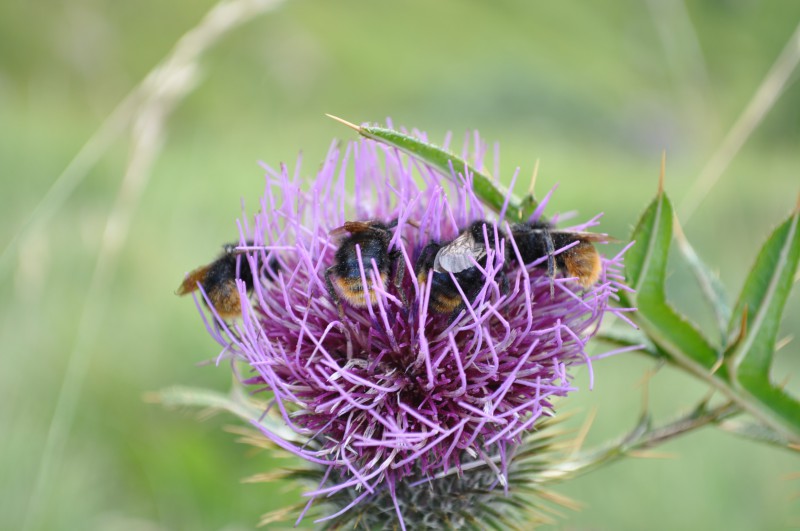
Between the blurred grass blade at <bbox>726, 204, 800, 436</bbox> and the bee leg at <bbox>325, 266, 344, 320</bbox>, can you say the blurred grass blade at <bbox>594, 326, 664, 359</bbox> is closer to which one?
the blurred grass blade at <bbox>726, 204, 800, 436</bbox>

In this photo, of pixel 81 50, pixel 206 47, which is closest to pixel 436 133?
pixel 81 50

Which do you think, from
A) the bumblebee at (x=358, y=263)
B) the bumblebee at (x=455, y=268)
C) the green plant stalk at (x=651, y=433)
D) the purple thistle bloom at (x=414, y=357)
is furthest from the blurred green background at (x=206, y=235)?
the bumblebee at (x=358, y=263)

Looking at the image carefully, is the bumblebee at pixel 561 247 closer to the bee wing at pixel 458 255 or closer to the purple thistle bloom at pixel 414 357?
the purple thistle bloom at pixel 414 357

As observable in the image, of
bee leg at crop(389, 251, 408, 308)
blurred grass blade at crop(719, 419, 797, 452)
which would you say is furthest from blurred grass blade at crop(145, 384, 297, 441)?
blurred grass blade at crop(719, 419, 797, 452)

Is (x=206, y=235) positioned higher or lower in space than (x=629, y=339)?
lower

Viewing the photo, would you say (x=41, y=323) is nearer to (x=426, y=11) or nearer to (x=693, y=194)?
(x=693, y=194)

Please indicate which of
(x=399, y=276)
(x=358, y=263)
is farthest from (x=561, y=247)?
(x=358, y=263)

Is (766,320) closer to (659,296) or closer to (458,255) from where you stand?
(659,296)

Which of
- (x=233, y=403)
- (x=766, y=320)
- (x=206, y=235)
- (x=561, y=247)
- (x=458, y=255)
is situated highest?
(x=766, y=320)
